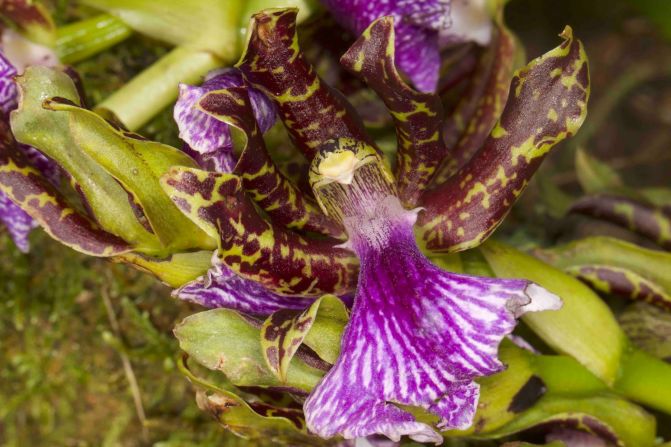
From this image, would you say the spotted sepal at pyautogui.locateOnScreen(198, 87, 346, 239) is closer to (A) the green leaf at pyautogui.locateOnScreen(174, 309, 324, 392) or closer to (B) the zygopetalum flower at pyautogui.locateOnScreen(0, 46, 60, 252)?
(A) the green leaf at pyautogui.locateOnScreen(174, 309, 324, 392)

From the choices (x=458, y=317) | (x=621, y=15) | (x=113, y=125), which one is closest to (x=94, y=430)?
(x=113, y=125)

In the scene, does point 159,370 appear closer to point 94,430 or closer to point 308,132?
point 94,430

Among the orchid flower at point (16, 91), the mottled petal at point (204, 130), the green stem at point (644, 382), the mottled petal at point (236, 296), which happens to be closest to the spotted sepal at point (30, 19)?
the orchid flower at point (16, 91)

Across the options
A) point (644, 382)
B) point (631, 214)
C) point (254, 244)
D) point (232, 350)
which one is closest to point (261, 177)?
point (254, 244)

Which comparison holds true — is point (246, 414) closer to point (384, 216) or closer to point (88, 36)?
point (384, 216)

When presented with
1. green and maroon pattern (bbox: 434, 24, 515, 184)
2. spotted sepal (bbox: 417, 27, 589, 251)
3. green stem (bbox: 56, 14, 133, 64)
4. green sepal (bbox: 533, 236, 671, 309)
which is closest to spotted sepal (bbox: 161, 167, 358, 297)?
spotted sepal (bbox: 417, 27, 589, 251)

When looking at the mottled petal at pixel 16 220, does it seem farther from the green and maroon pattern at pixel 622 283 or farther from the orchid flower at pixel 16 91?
the green and maroon pattern at pixel 622 283
